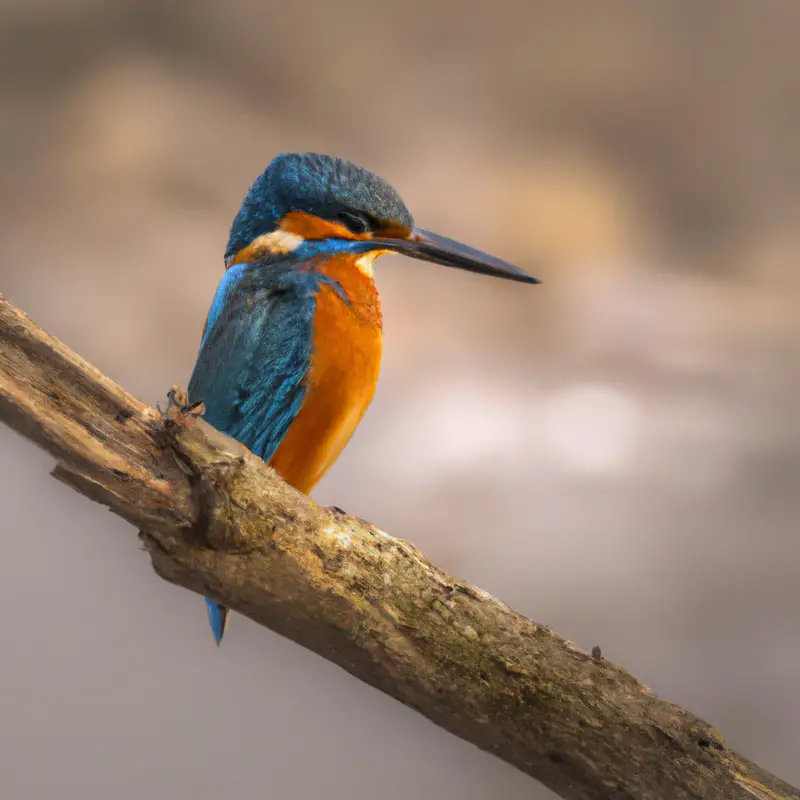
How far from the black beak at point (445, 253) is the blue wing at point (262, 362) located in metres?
0.10

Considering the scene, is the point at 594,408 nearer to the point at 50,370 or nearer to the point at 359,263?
the point at 359,263

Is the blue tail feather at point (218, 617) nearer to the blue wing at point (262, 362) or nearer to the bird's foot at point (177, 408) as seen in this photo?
the blue wing at point (262, 362)

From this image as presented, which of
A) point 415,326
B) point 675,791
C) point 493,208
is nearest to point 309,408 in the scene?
point 675,791

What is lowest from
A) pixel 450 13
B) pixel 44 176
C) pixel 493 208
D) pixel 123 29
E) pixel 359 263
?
pixel 359 263

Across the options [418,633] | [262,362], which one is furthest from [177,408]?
[418,633]

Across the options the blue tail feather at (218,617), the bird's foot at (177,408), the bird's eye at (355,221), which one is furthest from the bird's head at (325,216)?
the blue tail feather at (218,617)

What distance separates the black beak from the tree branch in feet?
1.01

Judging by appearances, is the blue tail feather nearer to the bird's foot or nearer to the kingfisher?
the kingfisher

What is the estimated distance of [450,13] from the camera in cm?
156

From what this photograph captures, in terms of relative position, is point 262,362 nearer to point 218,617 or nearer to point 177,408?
point 177,408

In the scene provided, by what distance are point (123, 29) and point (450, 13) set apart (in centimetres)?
59

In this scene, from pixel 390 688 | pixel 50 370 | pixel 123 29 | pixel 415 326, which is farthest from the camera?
pixel 415 326

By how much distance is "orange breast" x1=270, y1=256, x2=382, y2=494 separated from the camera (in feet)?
2.91

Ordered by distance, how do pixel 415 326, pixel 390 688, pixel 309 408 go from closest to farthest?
1. pixel 390 688
2. pixel 309 408
3. pixel 415 326
